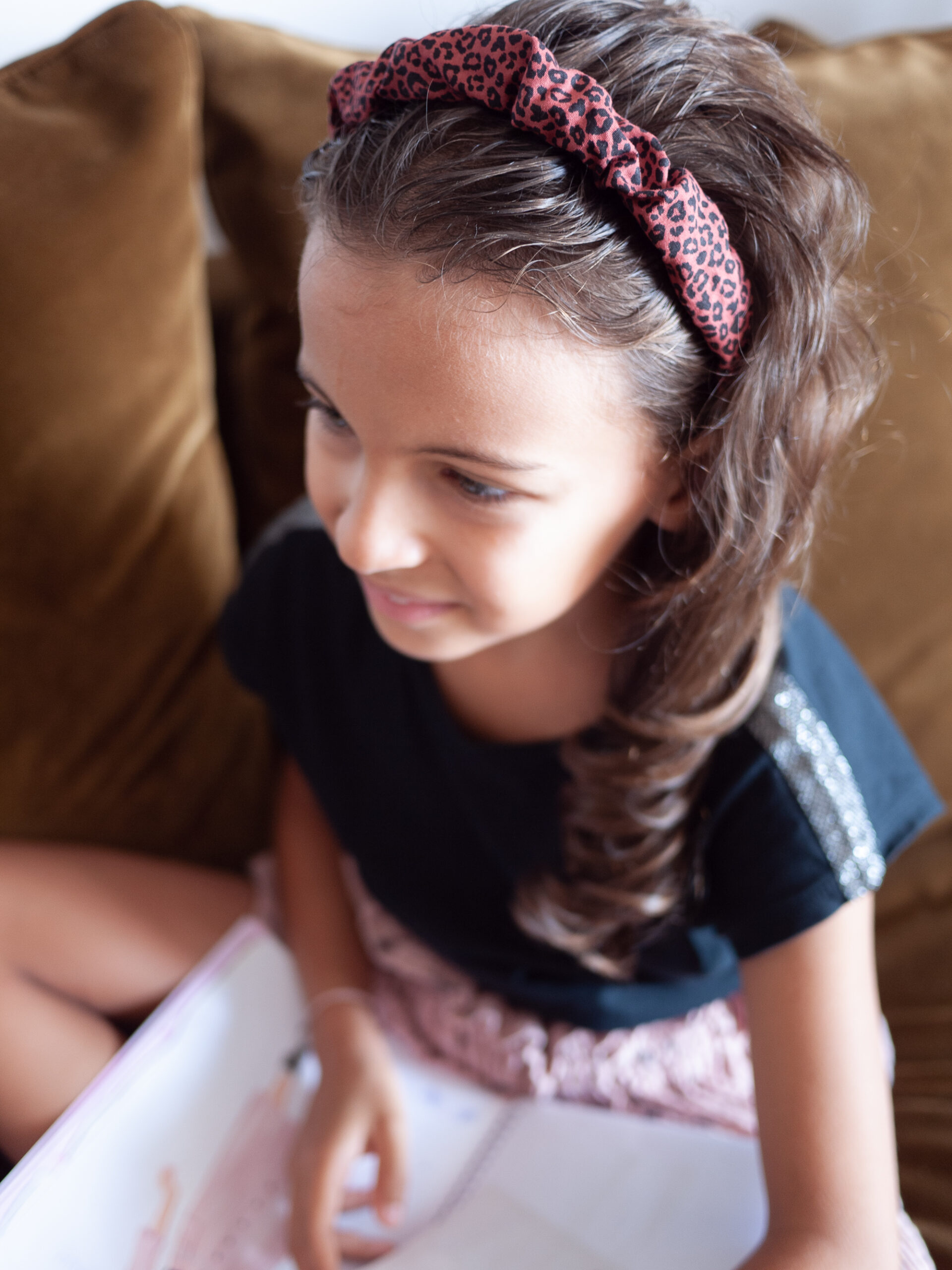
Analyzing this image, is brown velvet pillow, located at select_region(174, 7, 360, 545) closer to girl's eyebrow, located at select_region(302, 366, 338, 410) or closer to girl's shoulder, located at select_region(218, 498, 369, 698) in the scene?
girl's shoulder, located at select_region(218, 498, 369, 698)

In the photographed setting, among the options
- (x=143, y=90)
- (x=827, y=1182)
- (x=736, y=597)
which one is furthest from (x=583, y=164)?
(x=827, y=1182)

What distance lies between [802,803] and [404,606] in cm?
30

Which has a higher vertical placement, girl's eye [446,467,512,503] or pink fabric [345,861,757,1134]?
girl's eye [446,467,512,503]

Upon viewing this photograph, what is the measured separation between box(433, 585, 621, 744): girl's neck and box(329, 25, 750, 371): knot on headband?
9.8 inches

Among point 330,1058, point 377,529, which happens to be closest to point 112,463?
point 377,529

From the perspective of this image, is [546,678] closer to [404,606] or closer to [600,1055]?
[404,606]

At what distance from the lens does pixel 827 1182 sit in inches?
25.0

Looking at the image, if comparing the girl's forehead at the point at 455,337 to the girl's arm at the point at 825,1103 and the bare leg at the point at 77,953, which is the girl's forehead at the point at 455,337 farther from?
the bare leg at the point at 77,953

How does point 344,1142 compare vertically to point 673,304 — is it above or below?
below

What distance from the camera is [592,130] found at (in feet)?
1.63

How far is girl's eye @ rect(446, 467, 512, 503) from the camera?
58 centimetres

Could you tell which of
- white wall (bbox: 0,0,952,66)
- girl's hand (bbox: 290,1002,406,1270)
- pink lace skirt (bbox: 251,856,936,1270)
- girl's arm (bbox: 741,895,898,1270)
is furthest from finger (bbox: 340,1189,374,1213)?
white wall (bbox: 0,0,952,66)

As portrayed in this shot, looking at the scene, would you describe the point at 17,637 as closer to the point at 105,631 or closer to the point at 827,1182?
the point at 105,631

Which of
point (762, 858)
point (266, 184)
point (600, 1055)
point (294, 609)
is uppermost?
point (266, 184)
